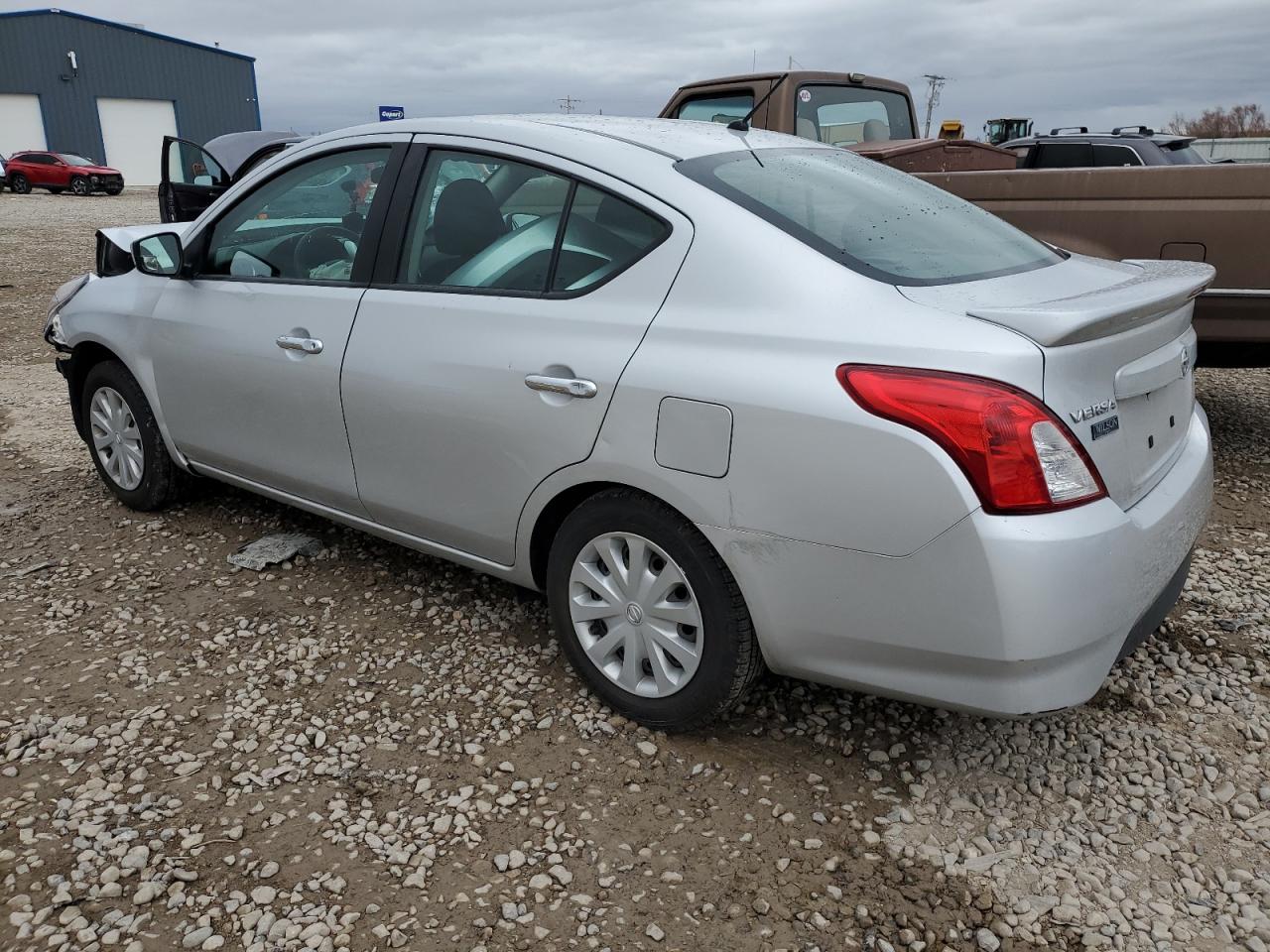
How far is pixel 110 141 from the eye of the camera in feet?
136

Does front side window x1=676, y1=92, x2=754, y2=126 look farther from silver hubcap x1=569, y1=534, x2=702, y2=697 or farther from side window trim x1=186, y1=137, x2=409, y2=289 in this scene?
silver hubcap x1=569, y1=534, x2=702, y2=697

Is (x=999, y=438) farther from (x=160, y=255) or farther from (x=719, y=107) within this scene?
(x=719, y=107)

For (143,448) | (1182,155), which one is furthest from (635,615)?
(1182,155)

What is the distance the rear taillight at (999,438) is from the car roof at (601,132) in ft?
3.68

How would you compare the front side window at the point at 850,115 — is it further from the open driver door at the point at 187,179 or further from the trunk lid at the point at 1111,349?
the open driver door at the point at 187,179

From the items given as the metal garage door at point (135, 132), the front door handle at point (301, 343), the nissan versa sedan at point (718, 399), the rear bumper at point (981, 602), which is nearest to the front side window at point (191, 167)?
the nissan versa sedan at point (718, 399)

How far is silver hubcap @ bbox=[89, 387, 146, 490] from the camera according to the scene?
437 cm

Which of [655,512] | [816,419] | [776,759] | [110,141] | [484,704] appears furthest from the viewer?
[110,141]

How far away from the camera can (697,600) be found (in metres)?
2.56

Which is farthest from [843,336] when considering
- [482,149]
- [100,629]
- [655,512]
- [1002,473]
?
[100,629]

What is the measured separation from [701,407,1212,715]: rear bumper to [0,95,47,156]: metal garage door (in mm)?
45744

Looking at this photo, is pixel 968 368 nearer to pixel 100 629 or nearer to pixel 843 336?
pixel 843 336

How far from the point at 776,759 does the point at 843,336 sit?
3.95 feet

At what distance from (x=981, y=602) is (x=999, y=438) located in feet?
1.14
